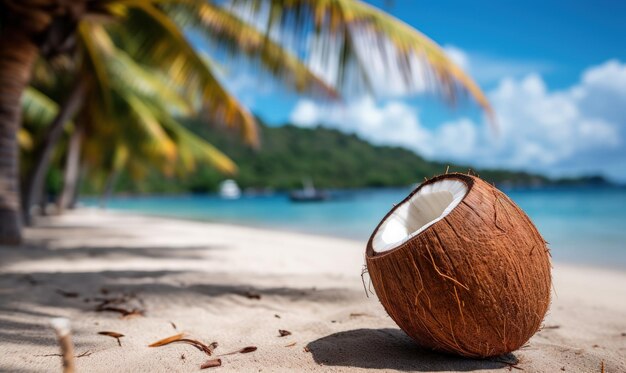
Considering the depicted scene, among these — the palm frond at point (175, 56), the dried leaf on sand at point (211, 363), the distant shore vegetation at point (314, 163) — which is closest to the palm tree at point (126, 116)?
the palm frond at point (175, 56)

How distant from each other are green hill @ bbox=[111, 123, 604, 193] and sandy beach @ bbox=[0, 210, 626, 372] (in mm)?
61806

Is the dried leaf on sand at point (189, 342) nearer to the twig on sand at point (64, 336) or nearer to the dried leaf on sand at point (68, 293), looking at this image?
the dried leaf on sand at point (68, 293)

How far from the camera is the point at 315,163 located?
73188 millimetres

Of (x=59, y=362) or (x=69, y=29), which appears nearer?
(x=59, y=362)

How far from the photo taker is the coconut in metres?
2.15

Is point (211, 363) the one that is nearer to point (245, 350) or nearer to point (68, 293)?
point (245, 350)

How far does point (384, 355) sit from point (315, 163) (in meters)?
70.8

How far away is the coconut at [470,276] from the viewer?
2154 mm

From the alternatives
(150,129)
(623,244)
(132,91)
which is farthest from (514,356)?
(132,91)

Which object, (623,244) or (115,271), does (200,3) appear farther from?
(623,244)

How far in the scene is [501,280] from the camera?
2.18m

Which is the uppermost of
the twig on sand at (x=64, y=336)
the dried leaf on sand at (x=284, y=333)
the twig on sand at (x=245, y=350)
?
the twig on sand at (x=64, y=336)

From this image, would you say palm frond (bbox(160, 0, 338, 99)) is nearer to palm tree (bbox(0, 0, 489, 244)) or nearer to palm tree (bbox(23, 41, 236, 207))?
palm tree (bbox(0, 0, 489, 244))

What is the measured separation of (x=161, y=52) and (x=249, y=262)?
391 cm
